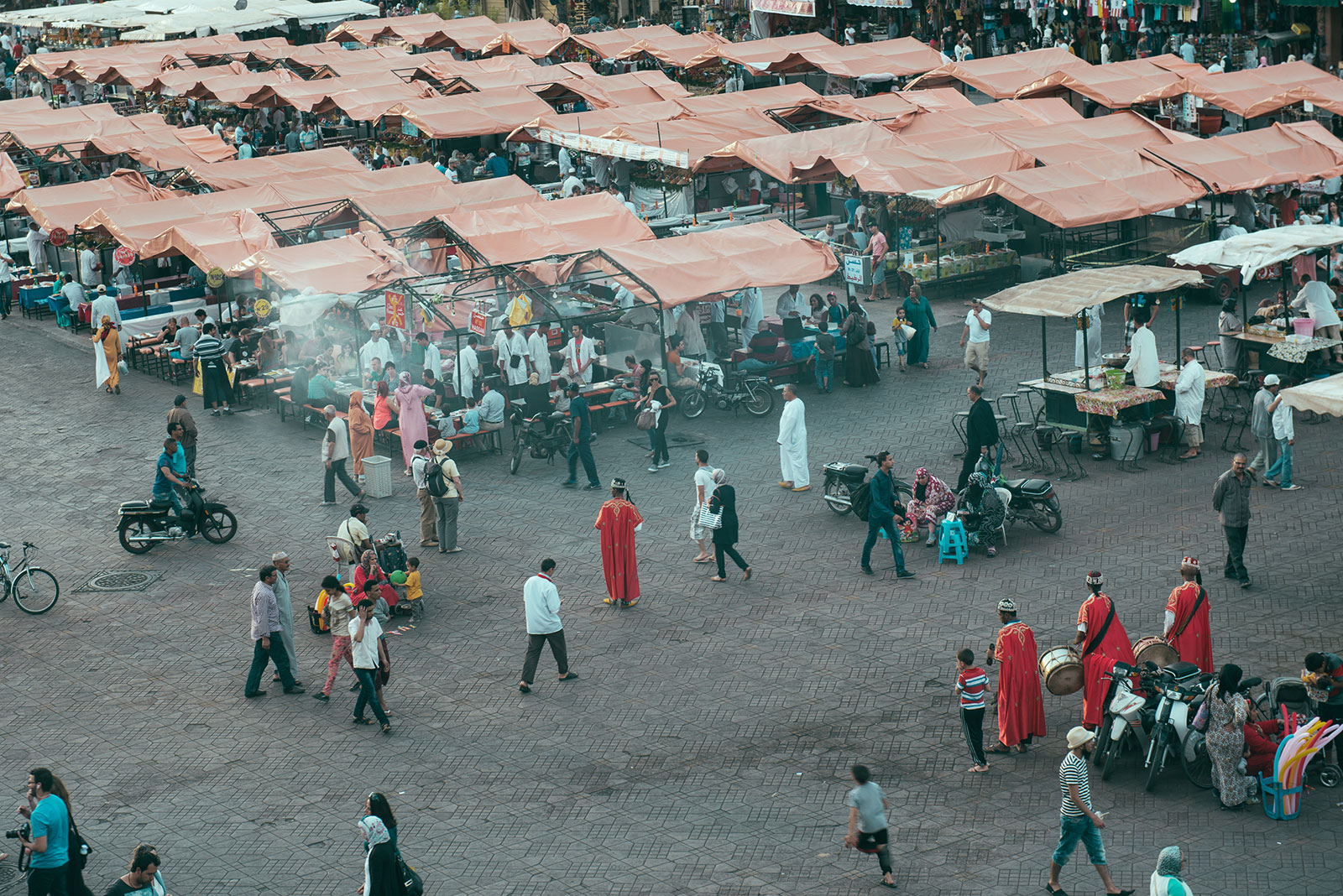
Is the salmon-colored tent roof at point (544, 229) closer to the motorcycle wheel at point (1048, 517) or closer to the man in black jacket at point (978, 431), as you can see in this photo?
the man in black jacket at point (978, 431)

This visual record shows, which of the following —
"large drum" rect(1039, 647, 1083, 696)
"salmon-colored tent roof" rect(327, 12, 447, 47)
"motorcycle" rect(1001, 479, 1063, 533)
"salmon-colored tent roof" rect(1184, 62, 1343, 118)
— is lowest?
"motorcycle" rect(1001, 479, 1063, 533)

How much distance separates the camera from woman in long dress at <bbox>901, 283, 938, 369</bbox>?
1025 inches

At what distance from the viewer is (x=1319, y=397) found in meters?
16.6

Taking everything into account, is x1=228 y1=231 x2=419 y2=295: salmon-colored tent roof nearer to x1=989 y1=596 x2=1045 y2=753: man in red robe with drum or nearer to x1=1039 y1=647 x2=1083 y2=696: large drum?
x1=989 y1=596 x2=1045 y2=753: man in red robe with drum

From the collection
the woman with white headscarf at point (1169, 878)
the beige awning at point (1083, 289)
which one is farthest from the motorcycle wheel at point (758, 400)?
the woman with white headscarf at point (1169, 878)

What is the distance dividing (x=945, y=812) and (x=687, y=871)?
225 cm

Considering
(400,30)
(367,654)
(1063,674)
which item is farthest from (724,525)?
(400,30)

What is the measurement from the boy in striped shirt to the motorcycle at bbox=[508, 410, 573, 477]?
32.0 ft

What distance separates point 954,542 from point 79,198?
2107 centimetres

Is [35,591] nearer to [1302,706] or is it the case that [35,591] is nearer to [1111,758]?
[1111,758]

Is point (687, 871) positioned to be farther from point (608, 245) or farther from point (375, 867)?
point (608, 245)

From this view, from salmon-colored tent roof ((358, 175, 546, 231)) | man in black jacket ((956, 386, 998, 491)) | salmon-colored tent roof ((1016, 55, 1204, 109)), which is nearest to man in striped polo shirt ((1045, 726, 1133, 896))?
man in black jacket ((956, 386, 998, 491))

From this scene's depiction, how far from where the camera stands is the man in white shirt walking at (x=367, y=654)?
15.0m

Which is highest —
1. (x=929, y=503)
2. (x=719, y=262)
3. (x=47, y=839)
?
(x=719, y=262)
